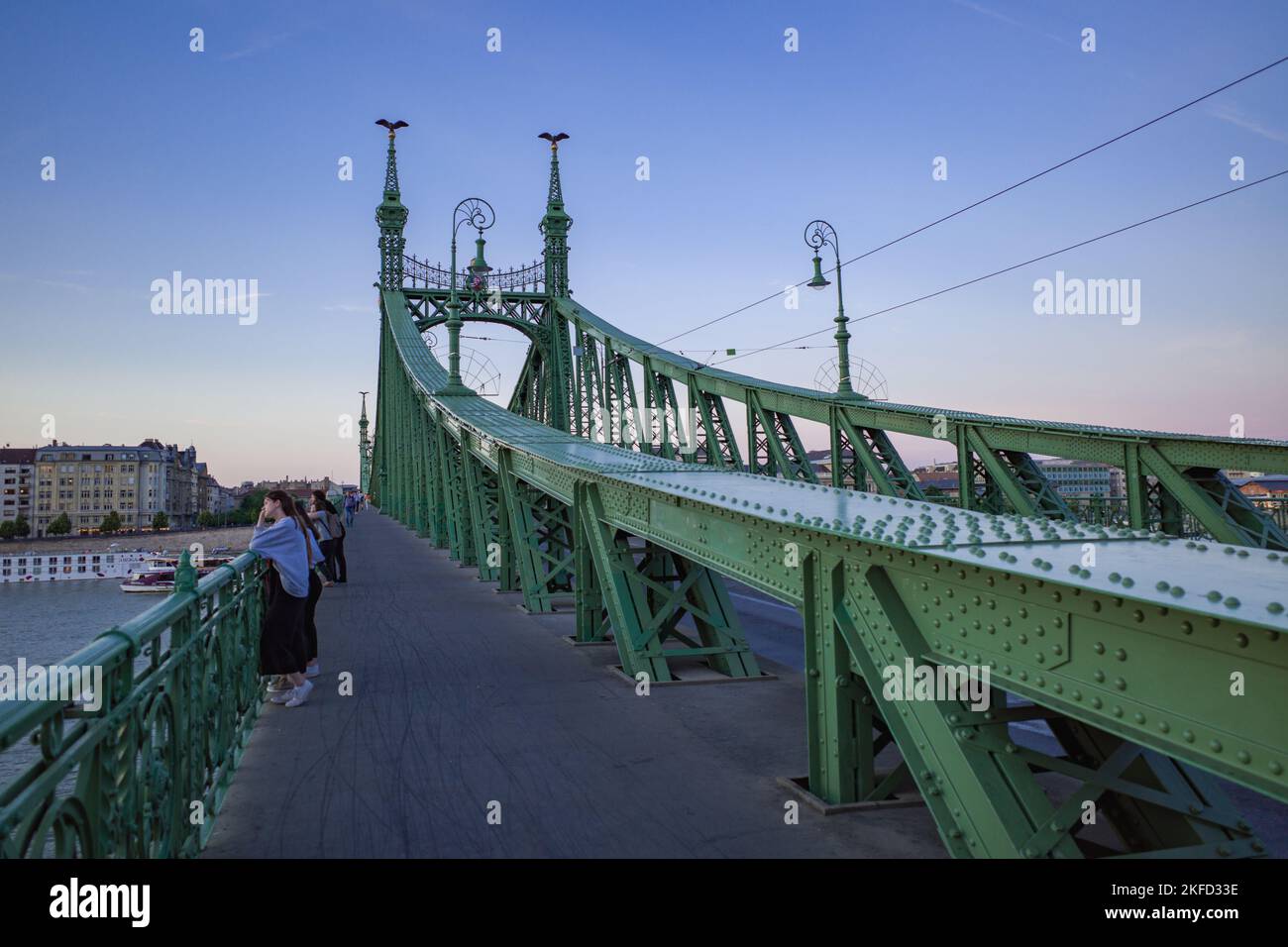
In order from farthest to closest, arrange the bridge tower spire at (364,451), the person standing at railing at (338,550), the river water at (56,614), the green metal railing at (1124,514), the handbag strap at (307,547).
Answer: the bridge tower spire at (364,451)
the river water at (56,614)
the person standing at railing at (338,550)
the green metal railing at (1124,514)
the handbag strap at (307,547)

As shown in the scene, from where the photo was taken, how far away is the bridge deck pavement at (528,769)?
4.16m

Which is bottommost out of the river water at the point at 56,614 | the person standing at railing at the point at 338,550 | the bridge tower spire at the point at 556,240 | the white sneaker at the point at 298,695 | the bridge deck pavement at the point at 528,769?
the river water at the point at 56,614

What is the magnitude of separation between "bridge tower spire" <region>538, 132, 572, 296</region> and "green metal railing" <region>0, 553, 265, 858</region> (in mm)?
32172

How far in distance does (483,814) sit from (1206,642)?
11.3 feet

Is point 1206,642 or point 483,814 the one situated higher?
point 1206,642

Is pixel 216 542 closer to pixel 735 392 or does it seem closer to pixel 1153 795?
pixel 735 392

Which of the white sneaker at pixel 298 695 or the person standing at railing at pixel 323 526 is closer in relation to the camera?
the white sneaker at pixel 298 695

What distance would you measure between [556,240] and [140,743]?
35230 mm

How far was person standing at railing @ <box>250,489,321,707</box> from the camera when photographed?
633 cm

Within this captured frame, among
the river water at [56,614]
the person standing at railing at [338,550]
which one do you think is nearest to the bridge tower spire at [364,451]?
the river water at [56,614]

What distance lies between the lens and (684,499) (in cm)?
604

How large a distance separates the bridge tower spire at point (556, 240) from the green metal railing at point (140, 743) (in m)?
32.2

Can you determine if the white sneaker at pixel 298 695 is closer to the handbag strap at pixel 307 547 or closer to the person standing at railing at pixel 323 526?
the handbag strap at pixel 307 547
